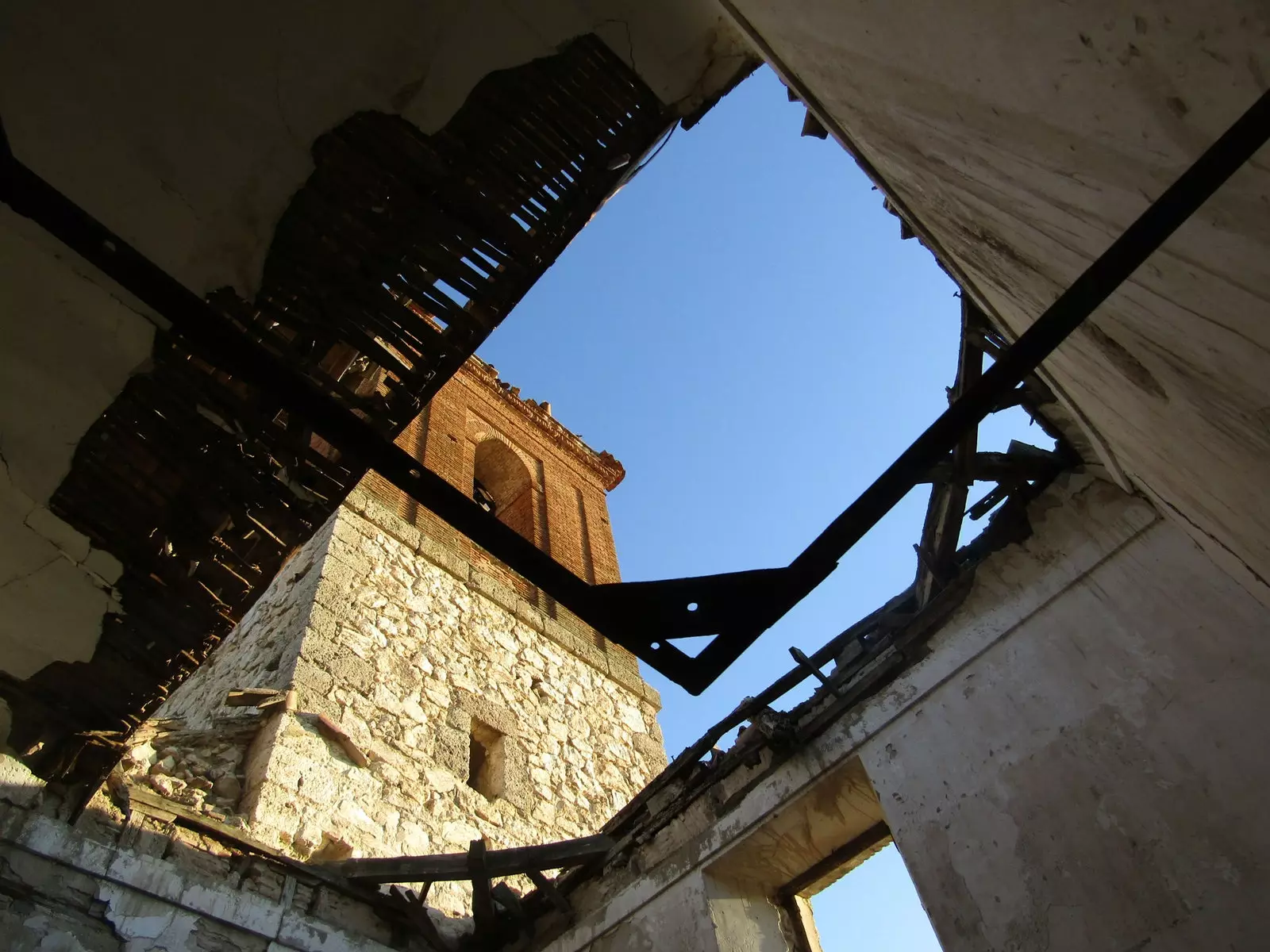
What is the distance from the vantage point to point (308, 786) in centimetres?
588

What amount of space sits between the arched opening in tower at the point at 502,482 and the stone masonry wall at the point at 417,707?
10.7 ft

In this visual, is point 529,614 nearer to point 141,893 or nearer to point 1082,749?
point 141,893

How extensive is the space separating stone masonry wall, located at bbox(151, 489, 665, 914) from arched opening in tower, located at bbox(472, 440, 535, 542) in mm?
3258

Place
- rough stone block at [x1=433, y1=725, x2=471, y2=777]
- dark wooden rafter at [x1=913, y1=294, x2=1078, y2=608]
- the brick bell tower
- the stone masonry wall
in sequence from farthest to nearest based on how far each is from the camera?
rough stone block at [x1=433, y1=725, x2=471, y2=777], the stone masonry wall, the brick bell tower, dark wooden rafter at [x1=913, y1=294, x2=1078, y2=608]

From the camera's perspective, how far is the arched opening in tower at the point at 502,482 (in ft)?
42.7

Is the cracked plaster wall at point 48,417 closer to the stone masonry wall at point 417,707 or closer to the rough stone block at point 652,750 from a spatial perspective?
the stone masonry wall at point 417,707

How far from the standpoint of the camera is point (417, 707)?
24.7ft

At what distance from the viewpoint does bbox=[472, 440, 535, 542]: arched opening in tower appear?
1302 cm

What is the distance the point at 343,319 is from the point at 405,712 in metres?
5.43

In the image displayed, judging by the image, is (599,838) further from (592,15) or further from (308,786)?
(592,15)

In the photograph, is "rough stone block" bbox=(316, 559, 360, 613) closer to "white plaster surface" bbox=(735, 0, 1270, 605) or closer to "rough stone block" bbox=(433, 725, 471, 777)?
"rough stone block" bbox=(433, 725, 471, 777)

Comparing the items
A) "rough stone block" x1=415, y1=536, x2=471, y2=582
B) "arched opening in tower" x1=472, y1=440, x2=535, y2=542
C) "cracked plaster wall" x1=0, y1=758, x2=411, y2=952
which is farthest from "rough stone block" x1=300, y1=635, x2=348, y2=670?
"arched opening in tower" x1=472, y1=440, x2=535, y2=542

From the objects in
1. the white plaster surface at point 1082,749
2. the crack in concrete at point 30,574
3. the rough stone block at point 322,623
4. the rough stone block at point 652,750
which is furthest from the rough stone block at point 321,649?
the crack in concrete at point 30,574

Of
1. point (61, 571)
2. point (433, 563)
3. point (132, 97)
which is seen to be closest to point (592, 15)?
point (132, 97)
